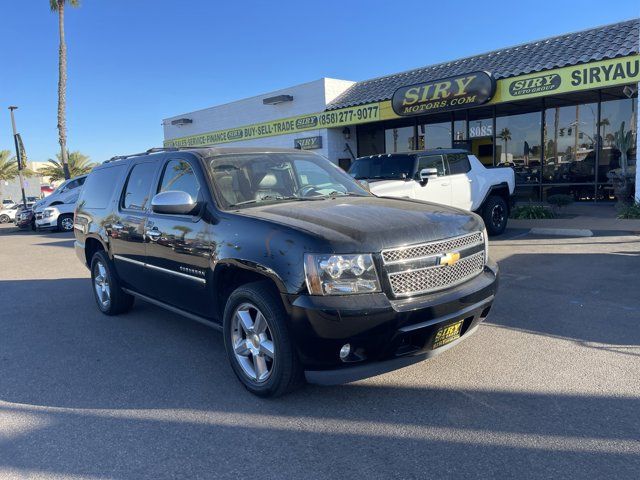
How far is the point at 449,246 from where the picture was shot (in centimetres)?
367

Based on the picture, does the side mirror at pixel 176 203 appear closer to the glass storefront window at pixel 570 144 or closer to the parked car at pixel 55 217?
the glass storefront window at pixel 570 144

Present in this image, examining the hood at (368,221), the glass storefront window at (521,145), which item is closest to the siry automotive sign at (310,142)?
the glass storefront window at (521,145)

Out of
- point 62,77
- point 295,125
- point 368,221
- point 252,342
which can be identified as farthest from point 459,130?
point 62,77

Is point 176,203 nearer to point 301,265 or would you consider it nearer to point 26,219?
point 301,265

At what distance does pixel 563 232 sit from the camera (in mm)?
10445

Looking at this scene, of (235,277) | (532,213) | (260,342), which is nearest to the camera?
(260,342)

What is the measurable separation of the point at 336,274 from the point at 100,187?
4.21 m

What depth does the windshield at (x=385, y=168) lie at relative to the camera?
371 inches

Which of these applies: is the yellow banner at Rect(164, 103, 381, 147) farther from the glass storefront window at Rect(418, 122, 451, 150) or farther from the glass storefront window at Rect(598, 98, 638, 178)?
the glass storefront window at Rect(598, 98, 638, 178)

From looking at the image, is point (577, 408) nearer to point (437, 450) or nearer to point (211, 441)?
point (437, 450)

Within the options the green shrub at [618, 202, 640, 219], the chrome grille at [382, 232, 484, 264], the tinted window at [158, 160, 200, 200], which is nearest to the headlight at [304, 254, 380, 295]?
the chrome grille at [382, 232, 484, 264]

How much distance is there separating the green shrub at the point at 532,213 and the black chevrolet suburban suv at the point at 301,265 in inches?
358

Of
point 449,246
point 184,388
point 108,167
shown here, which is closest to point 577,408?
point 449,246

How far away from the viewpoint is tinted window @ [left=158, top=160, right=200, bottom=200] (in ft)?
14.6
